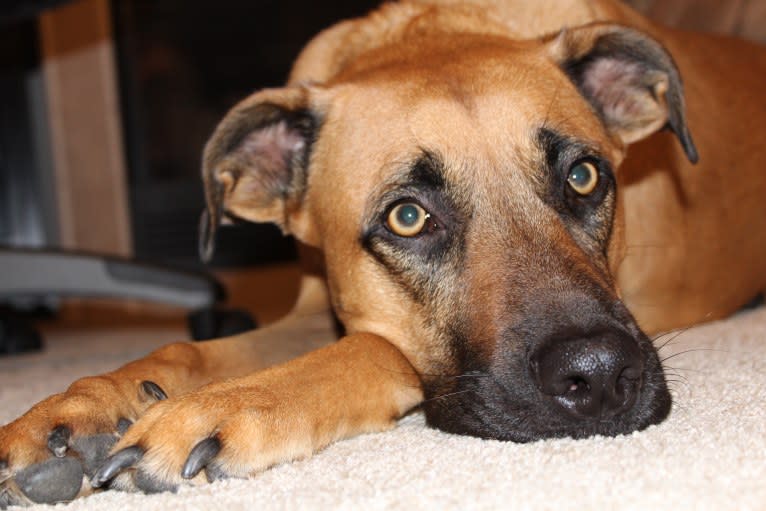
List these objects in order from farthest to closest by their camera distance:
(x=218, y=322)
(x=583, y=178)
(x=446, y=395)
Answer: (x=218, y=322) < (x=583, y=178) < (x=446, y=395)

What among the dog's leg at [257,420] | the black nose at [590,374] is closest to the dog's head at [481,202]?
the black nose at [590,374]

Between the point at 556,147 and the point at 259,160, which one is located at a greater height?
the point at 556,147

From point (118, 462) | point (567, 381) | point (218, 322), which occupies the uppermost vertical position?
point (567, 381)

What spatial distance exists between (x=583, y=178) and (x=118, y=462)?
1241mm

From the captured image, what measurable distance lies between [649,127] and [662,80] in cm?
13

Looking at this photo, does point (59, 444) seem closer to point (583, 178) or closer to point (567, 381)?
point (567, 381)

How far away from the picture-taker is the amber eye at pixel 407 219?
2227 mm

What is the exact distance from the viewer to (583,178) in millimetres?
2311

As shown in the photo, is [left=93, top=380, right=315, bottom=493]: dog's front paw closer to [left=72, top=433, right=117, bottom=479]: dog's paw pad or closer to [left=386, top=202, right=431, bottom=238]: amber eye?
[left=72, top=433, right=117, bottom=479]: dog's paw pad

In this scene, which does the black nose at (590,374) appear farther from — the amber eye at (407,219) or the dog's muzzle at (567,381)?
the amber eye at (407,219)

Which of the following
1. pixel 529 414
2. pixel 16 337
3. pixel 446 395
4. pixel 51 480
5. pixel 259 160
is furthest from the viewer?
pixel 16 337

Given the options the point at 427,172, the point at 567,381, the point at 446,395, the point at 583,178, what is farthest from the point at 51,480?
the point at 583,178

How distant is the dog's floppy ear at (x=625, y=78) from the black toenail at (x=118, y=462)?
1.53 m

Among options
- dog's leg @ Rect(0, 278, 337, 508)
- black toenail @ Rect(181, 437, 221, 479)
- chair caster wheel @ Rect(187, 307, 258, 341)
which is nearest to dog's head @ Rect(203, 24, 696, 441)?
dog's leg @ Rect(0, 278, 337, 508)
